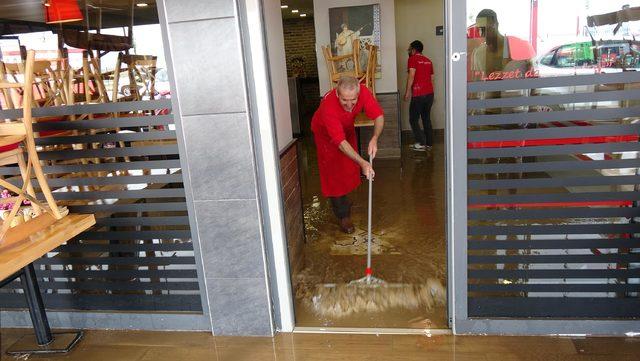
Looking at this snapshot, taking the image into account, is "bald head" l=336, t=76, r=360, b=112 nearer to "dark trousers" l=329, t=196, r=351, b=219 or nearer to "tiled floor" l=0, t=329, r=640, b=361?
"dark trousers" l=329, t=196, r=351, b=219

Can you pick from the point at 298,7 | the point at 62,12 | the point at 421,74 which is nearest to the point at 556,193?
the point at 62,12

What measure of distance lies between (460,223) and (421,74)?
15.6 feet

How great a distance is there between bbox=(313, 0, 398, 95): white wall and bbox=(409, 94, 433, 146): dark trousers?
1.62 feet

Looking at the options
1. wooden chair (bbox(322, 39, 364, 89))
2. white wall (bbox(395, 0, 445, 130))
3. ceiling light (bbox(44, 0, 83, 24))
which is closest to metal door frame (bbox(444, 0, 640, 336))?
ceiling light (bbox(44, 0, 83, 24))

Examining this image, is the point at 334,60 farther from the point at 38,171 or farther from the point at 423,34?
the point at 38,171

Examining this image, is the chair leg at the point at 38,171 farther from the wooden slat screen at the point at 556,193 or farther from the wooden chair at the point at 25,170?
the wooden slat screen at the point at 556,193

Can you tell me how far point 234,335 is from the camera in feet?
9.18

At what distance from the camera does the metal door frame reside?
87.7 inches

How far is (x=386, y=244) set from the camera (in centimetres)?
391

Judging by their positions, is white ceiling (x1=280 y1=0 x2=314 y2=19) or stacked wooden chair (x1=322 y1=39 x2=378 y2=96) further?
white ceiling (x1=280 y1=0 x2=314 y2=19)

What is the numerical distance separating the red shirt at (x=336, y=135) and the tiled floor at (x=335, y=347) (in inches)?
58.2

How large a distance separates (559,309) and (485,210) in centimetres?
69

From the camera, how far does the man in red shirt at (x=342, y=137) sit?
11.5ft

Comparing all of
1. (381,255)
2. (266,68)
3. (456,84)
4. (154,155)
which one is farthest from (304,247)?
(456,84)
